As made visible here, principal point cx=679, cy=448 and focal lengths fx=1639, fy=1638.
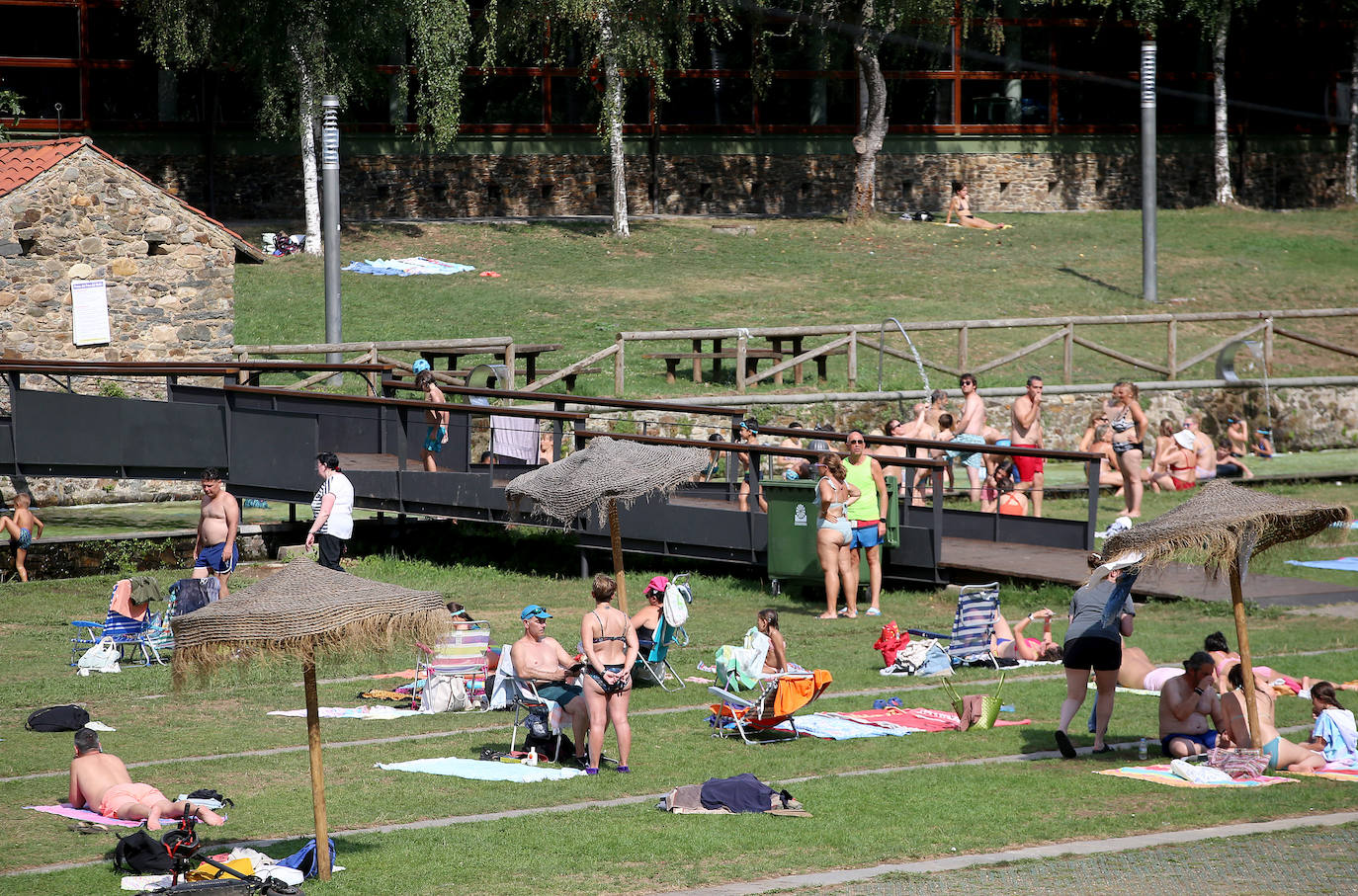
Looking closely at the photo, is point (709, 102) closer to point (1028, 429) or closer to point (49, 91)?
point (49, 91)

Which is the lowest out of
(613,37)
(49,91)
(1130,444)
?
(1130,444)

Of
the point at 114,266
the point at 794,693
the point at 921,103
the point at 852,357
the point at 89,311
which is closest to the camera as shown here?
the point at 794,693

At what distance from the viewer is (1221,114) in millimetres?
41938

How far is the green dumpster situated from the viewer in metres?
16.1

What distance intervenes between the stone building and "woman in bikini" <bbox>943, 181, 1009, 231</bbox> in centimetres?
2194

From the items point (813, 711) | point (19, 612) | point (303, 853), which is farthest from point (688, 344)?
point (303, 853)

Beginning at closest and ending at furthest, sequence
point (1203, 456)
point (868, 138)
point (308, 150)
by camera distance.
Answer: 1. point (1203, 456)
2. point (308, 150)
3. point (868, 138)

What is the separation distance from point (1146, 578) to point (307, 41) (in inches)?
850

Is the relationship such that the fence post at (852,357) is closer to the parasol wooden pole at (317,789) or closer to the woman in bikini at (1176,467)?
the woman in bikini at (1176,467)

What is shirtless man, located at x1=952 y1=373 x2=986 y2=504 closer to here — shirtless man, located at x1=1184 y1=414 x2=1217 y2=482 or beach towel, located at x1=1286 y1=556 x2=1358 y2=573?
beach towel, located at x1=1286 y1=556 x2=1358 y2=573

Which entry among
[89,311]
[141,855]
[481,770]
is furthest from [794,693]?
[89,311]

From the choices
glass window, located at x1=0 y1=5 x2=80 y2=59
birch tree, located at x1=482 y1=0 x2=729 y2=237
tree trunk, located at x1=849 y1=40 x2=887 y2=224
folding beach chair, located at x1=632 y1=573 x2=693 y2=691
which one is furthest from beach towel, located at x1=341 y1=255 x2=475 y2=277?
folding beach chair, located at x1=632 y1=573 x2=693 y2=691

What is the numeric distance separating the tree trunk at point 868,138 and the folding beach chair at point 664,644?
27.7m

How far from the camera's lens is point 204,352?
22.5m
